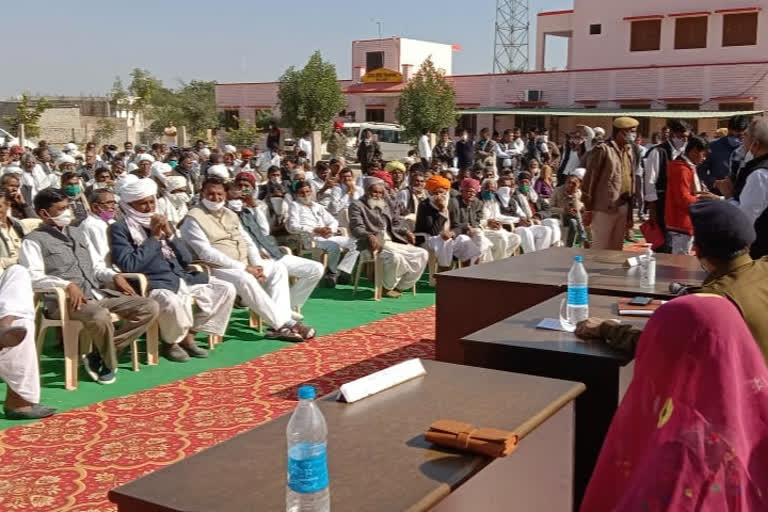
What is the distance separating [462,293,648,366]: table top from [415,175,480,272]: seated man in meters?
4.46

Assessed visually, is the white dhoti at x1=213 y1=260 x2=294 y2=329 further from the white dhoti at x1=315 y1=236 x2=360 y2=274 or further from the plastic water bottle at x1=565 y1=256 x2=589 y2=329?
the plastic water bottle at x1=565 y1=256 x2=589 y2=329

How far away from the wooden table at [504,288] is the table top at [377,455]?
5.87ft

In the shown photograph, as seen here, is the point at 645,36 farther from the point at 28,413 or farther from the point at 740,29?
the point at 28,413

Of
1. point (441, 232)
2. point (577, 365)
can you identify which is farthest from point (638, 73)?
point (577, 365)

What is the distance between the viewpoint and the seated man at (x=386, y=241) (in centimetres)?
793

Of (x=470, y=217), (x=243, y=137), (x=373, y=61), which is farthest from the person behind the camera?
(x=373, y=61)

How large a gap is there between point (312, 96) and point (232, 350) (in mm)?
21196

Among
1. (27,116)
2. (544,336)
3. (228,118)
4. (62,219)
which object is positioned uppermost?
(228,118)

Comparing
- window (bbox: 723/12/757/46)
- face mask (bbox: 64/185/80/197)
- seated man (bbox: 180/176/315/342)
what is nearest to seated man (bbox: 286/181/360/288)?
seated man (bbox: 180/176/315/342)

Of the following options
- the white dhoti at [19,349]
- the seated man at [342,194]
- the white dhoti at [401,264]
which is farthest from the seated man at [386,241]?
the white dhoti at [19,349]

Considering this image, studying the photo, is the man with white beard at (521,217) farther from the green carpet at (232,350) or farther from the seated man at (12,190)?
the seated man at (12,190)

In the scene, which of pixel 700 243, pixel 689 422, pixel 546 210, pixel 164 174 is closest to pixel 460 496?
pixel 689 422

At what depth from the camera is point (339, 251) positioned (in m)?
8.33

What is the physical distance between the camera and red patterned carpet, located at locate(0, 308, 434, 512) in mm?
3615
